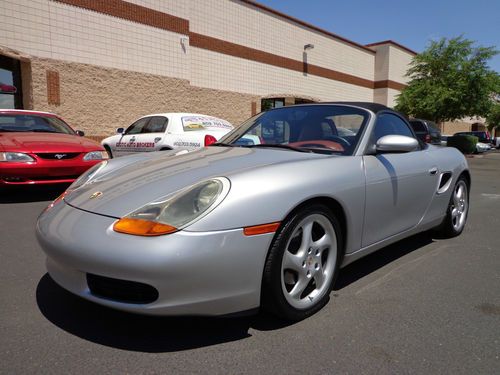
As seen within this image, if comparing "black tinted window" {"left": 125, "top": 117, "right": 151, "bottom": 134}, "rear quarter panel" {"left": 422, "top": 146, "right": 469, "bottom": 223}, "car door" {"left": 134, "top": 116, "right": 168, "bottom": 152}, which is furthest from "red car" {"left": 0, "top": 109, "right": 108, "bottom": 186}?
"rear quarter panel" {"left": 422, "top": 146, "right": 469, "bottom": 223}

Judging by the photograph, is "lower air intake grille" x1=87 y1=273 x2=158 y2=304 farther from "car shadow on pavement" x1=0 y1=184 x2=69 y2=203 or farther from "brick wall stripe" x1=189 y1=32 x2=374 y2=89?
"brick wall stripe" x1=189 y1=32 x2=374 y2=89

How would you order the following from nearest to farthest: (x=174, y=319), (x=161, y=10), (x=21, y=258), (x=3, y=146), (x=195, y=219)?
(x=195, y=219)
(x=174, y=319)
(x=21, y=258)
(x=3, y=146)
(x=161, y=10)

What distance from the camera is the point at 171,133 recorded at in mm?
8203

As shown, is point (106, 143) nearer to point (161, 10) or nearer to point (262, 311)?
point (161, 10)

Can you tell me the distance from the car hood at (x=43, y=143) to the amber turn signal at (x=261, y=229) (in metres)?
4.73

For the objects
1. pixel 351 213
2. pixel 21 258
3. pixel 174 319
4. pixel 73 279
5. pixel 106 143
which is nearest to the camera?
pixel 73 279

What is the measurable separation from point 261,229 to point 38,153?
4.73 meters

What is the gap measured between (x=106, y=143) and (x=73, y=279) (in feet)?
26.5

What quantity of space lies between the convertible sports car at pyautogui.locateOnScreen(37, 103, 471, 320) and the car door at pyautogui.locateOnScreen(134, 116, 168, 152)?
5.03m

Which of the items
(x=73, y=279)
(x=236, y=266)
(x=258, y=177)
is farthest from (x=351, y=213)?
(x=73, y=279)

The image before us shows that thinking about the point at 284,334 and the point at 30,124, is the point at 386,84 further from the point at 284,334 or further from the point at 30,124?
the point at 284,334

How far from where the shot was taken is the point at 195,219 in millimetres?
1972

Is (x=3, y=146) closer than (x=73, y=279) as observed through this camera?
No

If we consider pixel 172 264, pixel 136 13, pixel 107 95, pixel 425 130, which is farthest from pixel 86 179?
pixel 425 130
